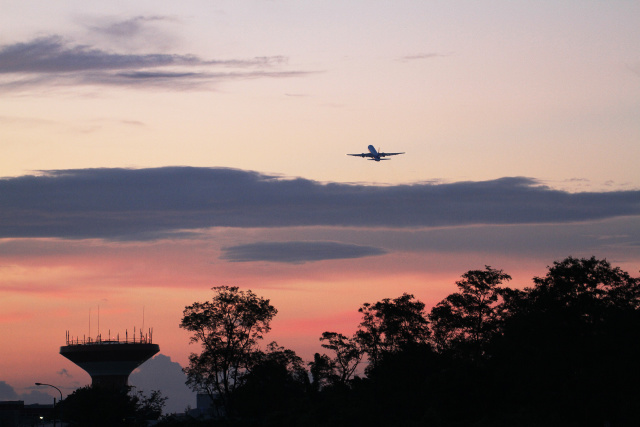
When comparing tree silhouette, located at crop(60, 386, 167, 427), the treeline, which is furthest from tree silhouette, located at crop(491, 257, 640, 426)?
tree silhouette, located at crop(60, 386, 167, 427)

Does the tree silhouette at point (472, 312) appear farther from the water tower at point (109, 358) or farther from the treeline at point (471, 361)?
the water tower at point (109, 358)

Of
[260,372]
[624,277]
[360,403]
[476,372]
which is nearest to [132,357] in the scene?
[260,372]

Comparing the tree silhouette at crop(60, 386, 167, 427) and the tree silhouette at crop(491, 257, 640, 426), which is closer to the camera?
Result: the tree silhouette at crop(491, 257, 640, 426)

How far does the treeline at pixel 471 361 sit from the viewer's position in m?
72.5

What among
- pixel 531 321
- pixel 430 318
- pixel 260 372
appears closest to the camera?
pixel 531 321

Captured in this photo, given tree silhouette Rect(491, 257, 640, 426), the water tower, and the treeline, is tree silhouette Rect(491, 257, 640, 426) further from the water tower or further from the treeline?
the water tower

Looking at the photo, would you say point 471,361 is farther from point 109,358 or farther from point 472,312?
point 109,358

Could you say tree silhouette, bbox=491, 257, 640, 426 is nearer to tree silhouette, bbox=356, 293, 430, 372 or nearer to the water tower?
tree silhouette, bbox=356, 293, 430, 372

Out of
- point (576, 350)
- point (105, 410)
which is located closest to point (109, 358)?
point (105, 410)

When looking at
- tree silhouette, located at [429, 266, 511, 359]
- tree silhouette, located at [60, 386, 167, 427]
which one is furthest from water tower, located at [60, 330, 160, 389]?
tree silhouette, located at [429, 266, 511, 359]

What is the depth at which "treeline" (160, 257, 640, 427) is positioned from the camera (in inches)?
2854

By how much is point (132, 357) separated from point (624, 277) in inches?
5437

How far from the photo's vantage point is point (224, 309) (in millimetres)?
111750

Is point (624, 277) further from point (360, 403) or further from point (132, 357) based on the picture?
point (132, 357)
